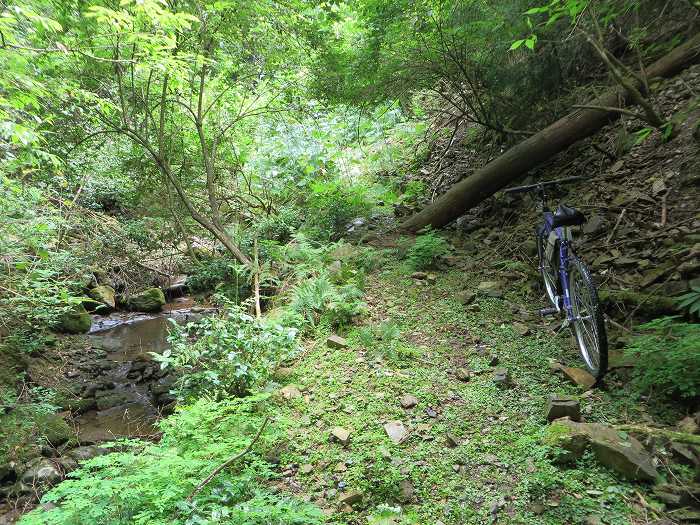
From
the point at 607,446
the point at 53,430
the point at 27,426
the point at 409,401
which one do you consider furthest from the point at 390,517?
the point at 27,426

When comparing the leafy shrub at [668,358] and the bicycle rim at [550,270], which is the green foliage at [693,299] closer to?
the leafy shrub at [668,358]

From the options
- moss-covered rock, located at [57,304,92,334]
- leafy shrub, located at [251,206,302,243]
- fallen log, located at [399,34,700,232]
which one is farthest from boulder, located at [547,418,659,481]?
moss-covered rock, located at [57,304,92,334]

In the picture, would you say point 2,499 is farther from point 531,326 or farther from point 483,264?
point 483,264

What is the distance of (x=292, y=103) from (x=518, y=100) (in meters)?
4.46

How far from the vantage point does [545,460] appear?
271 cm

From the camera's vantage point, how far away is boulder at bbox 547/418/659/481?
2.41 meters

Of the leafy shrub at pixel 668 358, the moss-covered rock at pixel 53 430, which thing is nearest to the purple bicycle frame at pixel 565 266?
the leafy shrub at pixel 668 358

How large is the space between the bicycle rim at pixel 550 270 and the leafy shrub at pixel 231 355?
9.56 ft

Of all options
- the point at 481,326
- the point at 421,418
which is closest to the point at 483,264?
the point at 481,326

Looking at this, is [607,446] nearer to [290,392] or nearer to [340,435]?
[340,435]

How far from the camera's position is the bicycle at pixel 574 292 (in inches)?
127

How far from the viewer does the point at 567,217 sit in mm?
3854

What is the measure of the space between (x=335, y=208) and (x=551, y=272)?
532 cm

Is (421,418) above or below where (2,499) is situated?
above
